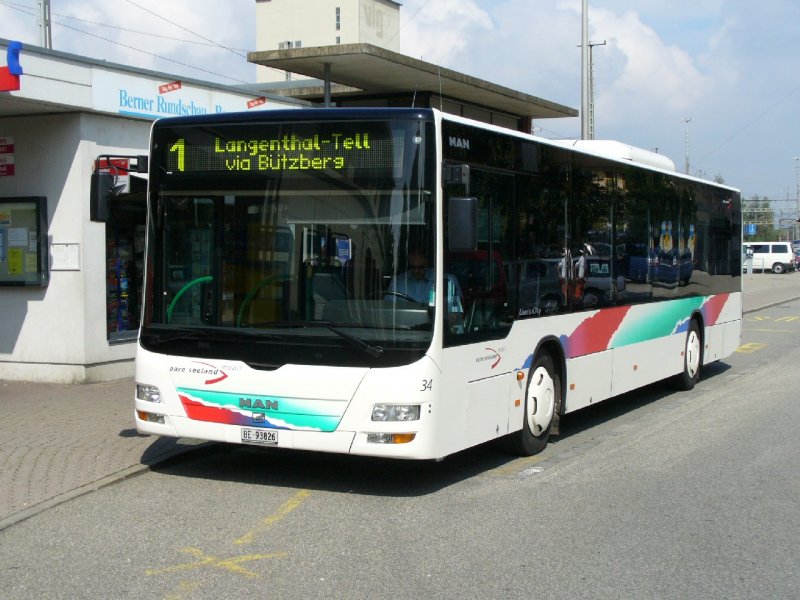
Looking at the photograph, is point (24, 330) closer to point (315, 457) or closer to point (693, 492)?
point (315, 457)

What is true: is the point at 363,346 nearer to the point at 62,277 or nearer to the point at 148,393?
the point at 148,393

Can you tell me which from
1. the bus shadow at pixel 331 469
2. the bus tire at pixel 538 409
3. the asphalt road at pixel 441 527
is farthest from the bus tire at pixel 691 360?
the bus shadow at pixel 331 469

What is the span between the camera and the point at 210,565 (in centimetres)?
600

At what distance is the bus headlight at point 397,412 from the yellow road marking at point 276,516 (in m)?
0.87

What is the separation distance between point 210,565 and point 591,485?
3.38m

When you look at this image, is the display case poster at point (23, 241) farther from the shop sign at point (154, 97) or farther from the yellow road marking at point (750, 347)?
the yellow road marking at point (750, 347)

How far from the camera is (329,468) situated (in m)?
8.81

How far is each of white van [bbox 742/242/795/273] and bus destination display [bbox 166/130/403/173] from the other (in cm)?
6710

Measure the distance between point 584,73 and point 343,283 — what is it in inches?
657

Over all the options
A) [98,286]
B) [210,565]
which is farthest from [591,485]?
[98,286]

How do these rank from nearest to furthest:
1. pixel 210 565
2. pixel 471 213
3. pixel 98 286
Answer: pixel 210 565, pixel 471 213, pixel 98 286

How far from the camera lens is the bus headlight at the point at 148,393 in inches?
319

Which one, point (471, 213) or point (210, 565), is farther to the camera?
point (471, 213)

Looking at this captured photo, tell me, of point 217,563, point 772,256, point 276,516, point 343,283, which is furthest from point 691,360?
point 772,256
